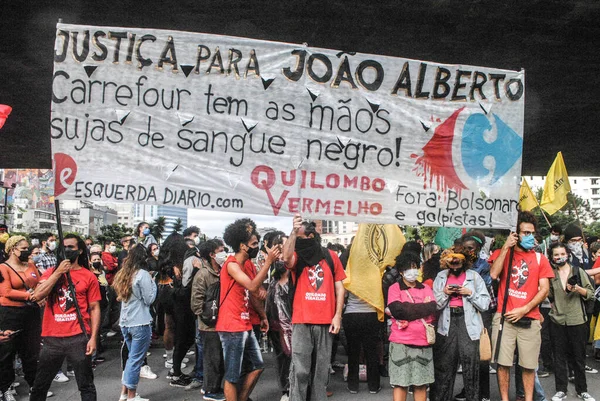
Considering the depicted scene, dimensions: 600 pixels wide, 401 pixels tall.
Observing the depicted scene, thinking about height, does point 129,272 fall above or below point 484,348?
above

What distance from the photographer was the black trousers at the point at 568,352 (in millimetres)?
7141

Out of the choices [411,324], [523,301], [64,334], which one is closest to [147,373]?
[64,334]

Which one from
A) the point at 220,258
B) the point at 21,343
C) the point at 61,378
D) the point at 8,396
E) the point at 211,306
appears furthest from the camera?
the point at 61,378

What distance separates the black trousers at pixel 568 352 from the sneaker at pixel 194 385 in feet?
15.9

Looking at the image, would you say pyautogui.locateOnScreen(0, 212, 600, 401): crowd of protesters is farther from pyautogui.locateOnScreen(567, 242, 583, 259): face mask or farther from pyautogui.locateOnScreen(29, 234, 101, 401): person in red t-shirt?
pyautogui.locateOnScreen(567, 242, 583, 259): face mask

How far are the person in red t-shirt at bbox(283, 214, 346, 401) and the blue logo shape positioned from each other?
179 cm

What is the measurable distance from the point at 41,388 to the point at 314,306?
2.86 m

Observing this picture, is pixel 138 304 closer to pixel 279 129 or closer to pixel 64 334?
pixel 64 334

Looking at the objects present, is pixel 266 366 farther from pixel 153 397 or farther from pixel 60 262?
pixel 60 262

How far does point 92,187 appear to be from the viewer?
4.75 meters

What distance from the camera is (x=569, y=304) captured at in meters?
7.44

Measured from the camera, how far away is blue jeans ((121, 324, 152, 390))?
6.47 metres

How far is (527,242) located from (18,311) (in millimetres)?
6435

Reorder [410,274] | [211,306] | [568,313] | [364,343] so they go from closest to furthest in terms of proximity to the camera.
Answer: [410,274]
[211,306]
[568,313]
[364,343]
